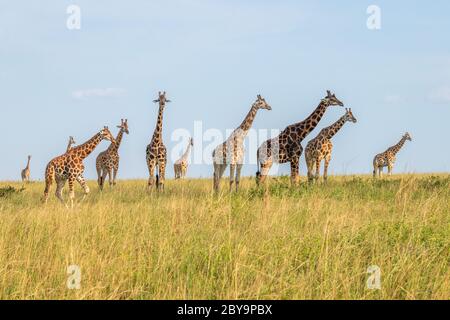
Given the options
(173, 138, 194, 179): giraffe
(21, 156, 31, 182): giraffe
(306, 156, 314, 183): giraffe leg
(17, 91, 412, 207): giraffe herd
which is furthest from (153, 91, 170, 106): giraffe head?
(21, 156, 31, 182): giraffe

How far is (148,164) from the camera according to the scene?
16.8 metres

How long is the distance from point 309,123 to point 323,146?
188 cm

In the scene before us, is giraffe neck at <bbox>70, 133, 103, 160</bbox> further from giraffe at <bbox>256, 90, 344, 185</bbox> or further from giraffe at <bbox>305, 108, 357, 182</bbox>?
giraffe at <bbox>305, 108, 357, 182</bbox>

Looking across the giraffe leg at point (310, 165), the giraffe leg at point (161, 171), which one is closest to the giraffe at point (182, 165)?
the giraffe leg at point (310, 165)

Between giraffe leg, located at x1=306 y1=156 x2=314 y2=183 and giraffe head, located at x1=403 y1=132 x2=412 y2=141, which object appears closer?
giraffe leg, located at x1=306 y1=156 x2=314 y2=183

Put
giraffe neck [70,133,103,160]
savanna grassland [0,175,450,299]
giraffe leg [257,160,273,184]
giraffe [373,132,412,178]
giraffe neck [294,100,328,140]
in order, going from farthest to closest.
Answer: giraffe [373,132,412,178] < giraffe neck [294,100,328,140] < giraffe leg [257,160,273,184] < giraffe neck [70,133,103,160] < savanna grassland [0,175,450,299]

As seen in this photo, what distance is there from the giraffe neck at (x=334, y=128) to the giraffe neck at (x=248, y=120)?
3.10m

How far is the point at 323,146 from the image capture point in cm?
1798

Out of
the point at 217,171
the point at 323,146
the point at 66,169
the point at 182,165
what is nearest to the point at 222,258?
the point at 66,169

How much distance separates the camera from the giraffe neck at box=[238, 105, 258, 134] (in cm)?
1619

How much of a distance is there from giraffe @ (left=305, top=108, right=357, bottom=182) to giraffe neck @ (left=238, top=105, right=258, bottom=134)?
2608mm

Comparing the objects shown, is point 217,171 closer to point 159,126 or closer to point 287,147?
point 287,147
